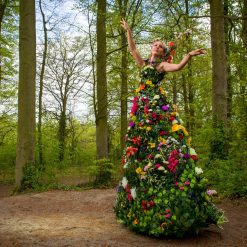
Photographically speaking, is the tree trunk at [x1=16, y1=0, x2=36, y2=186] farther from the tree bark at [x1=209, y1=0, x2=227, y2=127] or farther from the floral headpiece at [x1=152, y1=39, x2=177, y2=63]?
the floral headpiece at [x1=152, y1=39, x2=177, y2=63]

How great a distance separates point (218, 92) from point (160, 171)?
5.69 metres

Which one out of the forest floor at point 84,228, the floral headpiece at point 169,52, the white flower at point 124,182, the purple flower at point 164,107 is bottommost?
the forest floor at point 84,228

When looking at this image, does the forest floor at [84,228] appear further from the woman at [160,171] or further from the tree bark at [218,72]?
the tree bark at [218,72]

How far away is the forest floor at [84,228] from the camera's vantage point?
4.21 metres

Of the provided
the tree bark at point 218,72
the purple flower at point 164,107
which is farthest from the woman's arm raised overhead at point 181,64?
the tree bark at point 218,72

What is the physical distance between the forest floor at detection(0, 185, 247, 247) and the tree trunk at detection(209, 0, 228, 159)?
7.58 feet

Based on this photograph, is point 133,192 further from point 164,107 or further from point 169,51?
point 169,51

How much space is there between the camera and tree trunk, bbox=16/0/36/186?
998 centimetres

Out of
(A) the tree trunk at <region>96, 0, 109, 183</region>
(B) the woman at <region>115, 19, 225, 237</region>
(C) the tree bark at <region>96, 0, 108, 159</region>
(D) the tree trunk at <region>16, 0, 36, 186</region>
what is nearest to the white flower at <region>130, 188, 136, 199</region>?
(B) the woman at <region>115, 19, 225, 237</region>

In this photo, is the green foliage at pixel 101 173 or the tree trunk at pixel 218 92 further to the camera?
the green foliage at pixel 101 173

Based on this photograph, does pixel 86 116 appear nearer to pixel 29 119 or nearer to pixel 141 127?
pixel 29 119

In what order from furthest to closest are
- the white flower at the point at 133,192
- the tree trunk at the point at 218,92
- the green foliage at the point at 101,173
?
the green foliage at the point at 101,173, the tree trunk at the point at 218,92, the white flower at the point at 133,192

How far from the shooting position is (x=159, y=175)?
4.52 metres

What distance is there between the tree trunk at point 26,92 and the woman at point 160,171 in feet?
18.6
